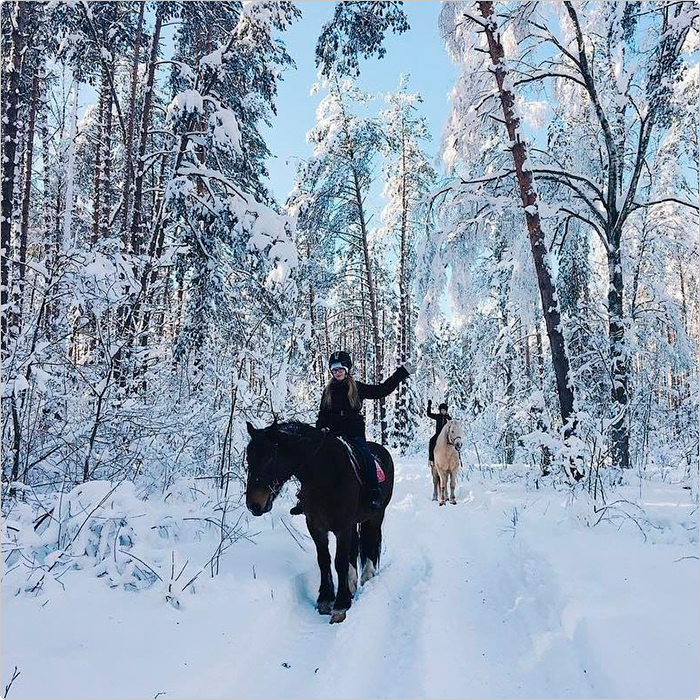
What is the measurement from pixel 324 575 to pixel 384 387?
2218mm

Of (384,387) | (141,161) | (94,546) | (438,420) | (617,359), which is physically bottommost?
(94,546)

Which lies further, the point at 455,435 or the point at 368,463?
the point at 455,435

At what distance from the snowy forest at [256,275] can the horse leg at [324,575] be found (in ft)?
3.11

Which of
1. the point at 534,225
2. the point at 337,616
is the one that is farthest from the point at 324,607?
the point at 534,225

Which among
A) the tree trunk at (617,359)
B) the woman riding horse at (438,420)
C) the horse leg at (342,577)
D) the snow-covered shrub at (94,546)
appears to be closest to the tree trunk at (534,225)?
the tree trunk at (617,359)

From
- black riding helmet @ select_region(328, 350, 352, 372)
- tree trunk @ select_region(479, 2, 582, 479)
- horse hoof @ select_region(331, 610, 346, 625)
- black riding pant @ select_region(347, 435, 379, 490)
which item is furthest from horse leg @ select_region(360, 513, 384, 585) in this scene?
tree trunk @ select_region(479, 2, 582, 479)

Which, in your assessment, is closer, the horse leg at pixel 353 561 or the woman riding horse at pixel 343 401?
the horse leg at pixel 353 561

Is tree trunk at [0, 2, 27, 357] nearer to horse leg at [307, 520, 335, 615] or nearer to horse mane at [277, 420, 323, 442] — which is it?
horse mane at [277, 420, 323, 442]

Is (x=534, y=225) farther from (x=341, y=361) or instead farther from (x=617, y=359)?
(x=341, y=361)

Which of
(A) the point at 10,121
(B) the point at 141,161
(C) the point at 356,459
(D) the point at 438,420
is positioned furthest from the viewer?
(D) the point at 438,420

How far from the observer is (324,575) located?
15.9ft

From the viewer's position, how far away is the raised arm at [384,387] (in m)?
5.93

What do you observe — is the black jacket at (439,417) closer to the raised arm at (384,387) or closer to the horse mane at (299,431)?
the raised arm at (384,387)

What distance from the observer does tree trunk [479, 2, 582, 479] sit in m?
9.91
